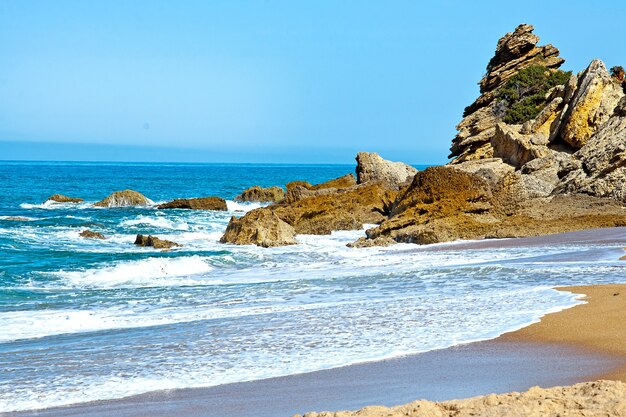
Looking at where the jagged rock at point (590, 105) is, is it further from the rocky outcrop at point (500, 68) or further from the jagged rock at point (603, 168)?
the rocky outcrop at point (500, 68)

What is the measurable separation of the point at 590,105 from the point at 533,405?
2524 cm

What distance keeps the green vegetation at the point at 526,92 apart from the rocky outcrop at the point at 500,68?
634 millimetres

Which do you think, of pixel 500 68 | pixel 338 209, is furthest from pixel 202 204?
pixel 500 68

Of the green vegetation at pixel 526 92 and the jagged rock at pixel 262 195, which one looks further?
the jagged rock at pixel 262 195

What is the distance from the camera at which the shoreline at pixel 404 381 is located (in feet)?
22.5

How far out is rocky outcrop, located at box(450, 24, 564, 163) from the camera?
39.0 metres

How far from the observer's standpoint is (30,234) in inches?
1067

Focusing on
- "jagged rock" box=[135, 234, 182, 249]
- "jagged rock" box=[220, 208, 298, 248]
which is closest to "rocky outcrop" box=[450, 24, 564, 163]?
"jagged rock" box=[220, 208, 298, 248]

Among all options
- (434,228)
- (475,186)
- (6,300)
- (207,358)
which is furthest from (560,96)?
(207,358)

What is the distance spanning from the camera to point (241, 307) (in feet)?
40.3

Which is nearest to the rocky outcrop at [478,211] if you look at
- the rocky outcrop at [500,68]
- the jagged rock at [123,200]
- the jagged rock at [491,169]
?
the jagged rock at [491,169]

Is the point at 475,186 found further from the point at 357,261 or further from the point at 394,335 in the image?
the point at 394,335

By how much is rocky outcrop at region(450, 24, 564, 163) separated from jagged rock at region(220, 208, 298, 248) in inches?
646

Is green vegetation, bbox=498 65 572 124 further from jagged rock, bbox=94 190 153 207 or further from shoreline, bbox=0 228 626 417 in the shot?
shoreline, bbox=0 228 626 417
